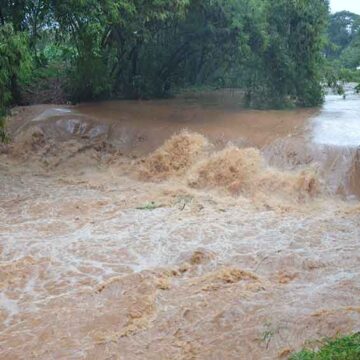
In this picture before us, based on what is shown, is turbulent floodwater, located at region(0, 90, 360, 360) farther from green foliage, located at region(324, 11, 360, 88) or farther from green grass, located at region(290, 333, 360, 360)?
green foliage, located at region(324, 11, 360, 88)

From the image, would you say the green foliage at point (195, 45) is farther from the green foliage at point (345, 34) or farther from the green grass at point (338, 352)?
the green foliage at point (345, 34)

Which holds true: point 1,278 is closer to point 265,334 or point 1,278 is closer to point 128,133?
point 265,334

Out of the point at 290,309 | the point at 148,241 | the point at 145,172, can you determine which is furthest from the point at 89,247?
the point at 145,172

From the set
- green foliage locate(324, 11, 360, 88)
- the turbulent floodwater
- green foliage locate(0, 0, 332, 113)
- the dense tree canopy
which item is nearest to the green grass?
the turbulent floodwater

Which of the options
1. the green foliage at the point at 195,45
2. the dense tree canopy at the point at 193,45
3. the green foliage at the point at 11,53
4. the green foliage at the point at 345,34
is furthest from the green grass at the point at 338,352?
the green foliage at the point at 345,34

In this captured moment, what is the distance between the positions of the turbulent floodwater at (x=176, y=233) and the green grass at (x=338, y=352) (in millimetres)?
444

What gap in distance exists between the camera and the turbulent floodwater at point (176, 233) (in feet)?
14.1

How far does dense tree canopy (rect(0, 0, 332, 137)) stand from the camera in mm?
12031

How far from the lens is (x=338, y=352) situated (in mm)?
3125

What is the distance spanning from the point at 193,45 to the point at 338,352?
12.3 m

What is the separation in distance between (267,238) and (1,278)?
310cm

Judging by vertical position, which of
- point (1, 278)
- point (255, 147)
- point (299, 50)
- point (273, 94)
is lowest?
point (1, 278)

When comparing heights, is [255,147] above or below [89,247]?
above

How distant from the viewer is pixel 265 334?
400 centimetres
